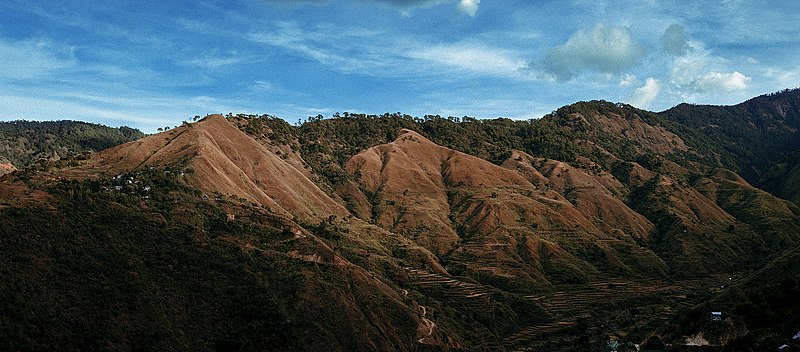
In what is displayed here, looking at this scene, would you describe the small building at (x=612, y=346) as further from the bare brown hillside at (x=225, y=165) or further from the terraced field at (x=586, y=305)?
the bare brown hillside at (x=225, y=165)

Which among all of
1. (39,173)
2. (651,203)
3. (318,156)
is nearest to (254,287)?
(39,173)

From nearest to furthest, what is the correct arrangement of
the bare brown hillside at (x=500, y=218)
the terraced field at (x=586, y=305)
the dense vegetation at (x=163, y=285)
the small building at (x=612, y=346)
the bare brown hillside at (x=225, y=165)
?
the dense vegetation at (x=163, y=285)
the small building at (x=612, y=346)
the terraced field at (x=586, y=305)
the bare brown hillside at (x=225, y=165)
the bare brown hillside at (x=500, y=218)

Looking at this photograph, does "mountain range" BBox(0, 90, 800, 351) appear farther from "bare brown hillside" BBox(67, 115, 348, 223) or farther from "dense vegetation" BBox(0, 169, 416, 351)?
"bare brown hillside" BBox(67, 115, 348, 223)

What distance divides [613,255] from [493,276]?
3624 cm

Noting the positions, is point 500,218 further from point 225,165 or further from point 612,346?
point 612,346

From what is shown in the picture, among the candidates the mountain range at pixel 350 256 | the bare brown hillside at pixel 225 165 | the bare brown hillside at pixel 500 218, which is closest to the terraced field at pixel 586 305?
the mountain range at pixel 350 256

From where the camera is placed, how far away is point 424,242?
148m

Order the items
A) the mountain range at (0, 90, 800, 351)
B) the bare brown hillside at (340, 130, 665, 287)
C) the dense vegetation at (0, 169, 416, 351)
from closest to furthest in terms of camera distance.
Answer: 1. the dense vegetation at (0, 169, 416, 351)
2. the mountain range at (0, 90, 800, 351)
3. the bare brown hillside at (340, 130, 665, 287)

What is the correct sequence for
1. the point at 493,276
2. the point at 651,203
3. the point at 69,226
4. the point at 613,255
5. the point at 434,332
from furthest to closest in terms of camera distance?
the point at 651,203 < the point at 613,255 < the point at 493,276 < the point at 434,332 < the point at 69,226

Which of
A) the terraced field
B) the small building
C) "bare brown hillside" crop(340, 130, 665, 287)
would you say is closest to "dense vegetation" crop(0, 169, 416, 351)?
the terraced field

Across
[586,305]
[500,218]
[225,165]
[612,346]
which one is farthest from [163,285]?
[500,218]

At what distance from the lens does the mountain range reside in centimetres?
7762

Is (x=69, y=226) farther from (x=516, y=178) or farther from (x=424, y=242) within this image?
(x=516, y=178)

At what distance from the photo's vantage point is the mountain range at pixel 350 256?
77.6 m
